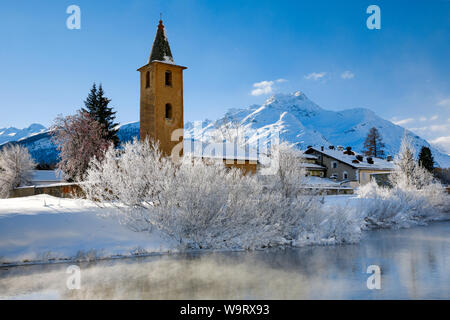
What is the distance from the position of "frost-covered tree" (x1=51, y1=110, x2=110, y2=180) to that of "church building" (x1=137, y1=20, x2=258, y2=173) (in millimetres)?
8108

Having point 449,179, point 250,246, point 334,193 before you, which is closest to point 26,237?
point 250,246

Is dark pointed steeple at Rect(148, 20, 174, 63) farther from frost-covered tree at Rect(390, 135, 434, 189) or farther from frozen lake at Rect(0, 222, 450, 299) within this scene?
frost-covered tree at Rect(390, 135, 434, 189)

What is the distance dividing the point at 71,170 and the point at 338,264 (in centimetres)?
2685

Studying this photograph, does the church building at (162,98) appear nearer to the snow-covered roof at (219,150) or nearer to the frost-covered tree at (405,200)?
the snow-covered roof at (219,150)

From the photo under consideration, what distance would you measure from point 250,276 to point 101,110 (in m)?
34.7

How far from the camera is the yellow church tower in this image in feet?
90.4

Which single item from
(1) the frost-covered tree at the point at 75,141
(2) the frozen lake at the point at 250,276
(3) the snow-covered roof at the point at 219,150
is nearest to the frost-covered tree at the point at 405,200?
(2) the frozen lake at the point at 250,276

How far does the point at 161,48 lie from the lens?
28.7 metres

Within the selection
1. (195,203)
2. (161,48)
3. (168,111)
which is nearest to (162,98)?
(168,111)

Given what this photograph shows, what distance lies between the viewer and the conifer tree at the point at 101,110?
4156cm

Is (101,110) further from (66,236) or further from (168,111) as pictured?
(66,236)

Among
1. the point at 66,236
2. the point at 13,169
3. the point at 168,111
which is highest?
the point at 168,111

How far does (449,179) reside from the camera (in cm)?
6031
